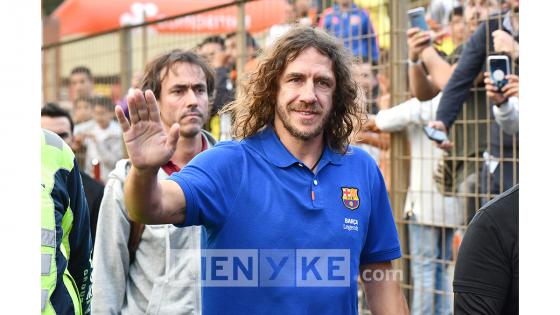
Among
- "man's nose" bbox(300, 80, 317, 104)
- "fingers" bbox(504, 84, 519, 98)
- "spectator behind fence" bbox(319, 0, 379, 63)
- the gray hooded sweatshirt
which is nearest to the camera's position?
"man's nose" bbox(300, 80, 317, 104)

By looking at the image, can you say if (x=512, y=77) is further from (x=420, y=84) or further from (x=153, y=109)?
(x=153, y=109)

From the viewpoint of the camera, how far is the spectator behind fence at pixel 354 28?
7.14 metres

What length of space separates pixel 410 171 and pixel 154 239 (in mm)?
2606

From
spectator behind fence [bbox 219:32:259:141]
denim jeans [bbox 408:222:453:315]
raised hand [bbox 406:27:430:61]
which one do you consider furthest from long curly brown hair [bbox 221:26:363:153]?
spectator behind fence [bbox 219:32:259:141]

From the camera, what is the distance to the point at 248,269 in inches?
152

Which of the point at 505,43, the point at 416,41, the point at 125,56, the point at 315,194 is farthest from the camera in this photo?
the point at 125,56

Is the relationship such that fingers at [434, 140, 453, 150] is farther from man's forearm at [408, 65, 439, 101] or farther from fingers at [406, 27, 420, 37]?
fingers at [406, 27, 420, 37]

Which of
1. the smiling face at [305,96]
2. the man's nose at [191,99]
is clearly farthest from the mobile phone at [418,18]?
the smiling face at [305,96]

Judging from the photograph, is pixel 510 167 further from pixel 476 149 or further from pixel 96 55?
pixel 96 55

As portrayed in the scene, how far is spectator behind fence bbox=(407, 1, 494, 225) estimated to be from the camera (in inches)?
253

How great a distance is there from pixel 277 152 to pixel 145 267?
3.67 ft

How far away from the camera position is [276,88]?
4.28 m

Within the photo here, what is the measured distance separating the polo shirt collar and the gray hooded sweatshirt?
85 centimetres

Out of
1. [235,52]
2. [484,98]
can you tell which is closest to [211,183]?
[484,98]
